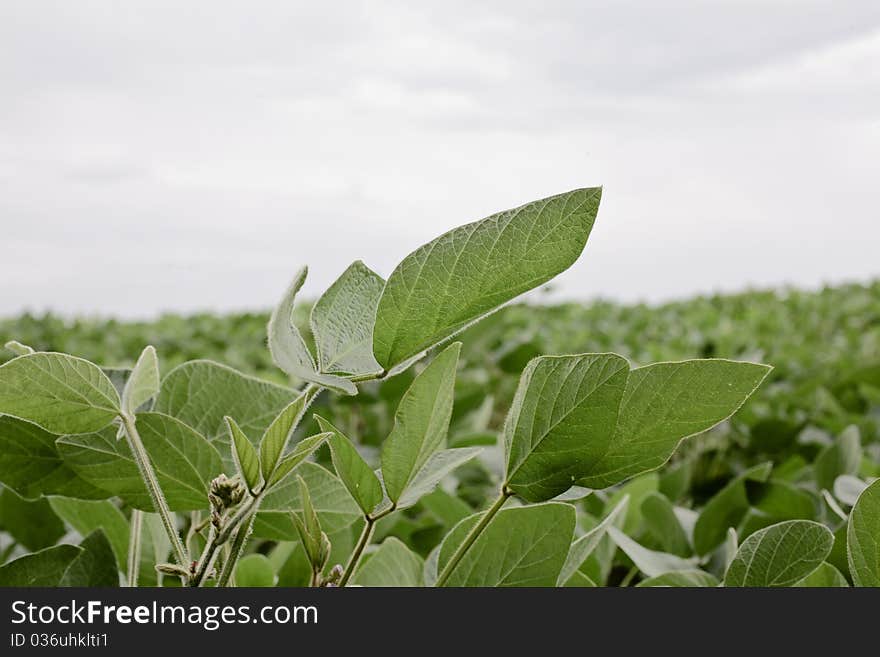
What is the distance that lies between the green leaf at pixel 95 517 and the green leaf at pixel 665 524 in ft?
1.51

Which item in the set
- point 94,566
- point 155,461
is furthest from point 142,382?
point 94,566

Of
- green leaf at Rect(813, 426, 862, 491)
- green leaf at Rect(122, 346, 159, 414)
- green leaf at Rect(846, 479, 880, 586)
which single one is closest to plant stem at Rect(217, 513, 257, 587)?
green leaf at Rect(122, 346, 159, 414)

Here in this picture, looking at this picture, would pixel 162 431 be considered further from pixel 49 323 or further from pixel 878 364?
pixel 49 323

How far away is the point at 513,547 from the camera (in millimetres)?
559

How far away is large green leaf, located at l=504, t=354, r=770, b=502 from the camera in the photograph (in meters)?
0.51

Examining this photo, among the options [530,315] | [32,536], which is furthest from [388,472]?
[530,315]

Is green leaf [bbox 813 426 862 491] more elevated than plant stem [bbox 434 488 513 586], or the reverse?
plant stem [bbox 434 488 513 586]

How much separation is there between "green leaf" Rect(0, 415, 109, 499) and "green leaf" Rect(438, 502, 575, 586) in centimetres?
27

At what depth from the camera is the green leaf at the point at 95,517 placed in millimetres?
765

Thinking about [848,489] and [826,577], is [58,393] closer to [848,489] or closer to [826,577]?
[826,577]

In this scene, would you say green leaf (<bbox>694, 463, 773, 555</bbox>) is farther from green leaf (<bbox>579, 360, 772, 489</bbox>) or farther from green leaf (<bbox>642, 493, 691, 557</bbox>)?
green leaf (<bbox>579, 360, 772, 489</bbox>)

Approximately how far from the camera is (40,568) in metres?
0.65

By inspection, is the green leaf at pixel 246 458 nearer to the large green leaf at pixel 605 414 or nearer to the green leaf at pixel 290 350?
the green leaf at pixel 290 350

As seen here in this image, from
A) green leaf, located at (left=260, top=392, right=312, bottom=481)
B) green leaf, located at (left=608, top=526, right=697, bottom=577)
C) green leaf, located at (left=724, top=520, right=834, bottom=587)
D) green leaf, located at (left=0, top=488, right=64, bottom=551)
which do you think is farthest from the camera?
green leaf, located at (left=0, top=488, right=64, bottom=551)
